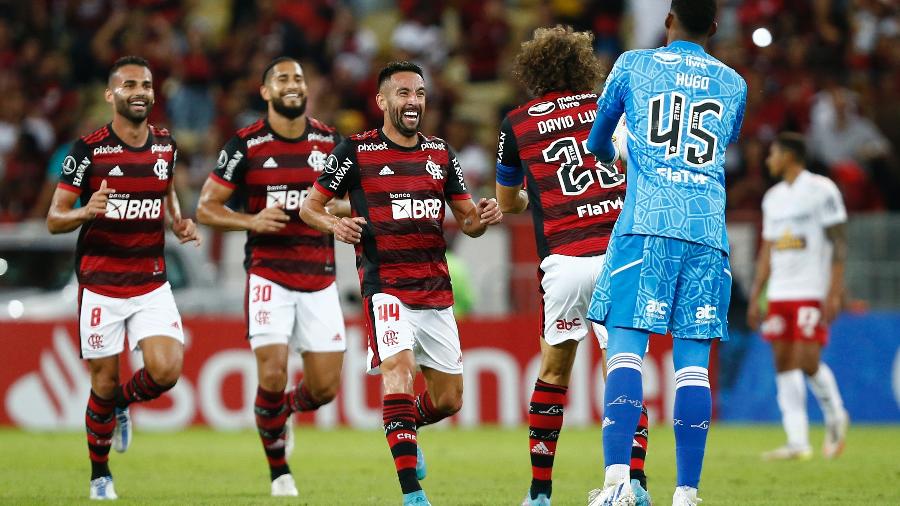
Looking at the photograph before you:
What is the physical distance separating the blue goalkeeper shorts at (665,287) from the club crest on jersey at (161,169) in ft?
13.0

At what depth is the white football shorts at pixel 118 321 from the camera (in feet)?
32.4

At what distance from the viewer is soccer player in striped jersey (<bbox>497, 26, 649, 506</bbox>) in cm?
830

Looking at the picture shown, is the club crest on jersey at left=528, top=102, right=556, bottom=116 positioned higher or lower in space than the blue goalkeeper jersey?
higher

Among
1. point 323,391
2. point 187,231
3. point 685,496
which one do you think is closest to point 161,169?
point 187,231

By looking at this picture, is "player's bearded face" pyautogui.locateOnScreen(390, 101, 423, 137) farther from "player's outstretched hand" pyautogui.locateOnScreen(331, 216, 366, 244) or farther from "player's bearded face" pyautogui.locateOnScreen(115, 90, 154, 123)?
"player's bearded face" pyautogui.locateOnScreen(115, 90, 154, 123)

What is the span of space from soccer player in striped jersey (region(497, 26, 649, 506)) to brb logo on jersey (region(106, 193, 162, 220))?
2.80 metres

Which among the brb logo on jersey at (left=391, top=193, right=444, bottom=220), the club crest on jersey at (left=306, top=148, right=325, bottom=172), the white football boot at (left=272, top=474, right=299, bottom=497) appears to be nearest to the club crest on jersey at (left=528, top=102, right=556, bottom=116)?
the brb logo on jersey at (left=391, top=193, right=444, bottom=220)

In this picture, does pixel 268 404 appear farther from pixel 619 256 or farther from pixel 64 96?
pixel 64 96

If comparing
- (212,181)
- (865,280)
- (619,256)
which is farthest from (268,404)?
(865,280)

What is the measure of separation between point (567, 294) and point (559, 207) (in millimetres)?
524

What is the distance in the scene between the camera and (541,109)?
848 cm

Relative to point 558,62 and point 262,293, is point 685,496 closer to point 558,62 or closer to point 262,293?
point 558,62

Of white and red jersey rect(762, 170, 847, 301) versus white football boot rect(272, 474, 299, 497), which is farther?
white and red jersey rect(762, 170, 847, 301)

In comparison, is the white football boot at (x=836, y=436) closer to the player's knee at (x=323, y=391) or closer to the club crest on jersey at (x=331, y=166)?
the player's knee at (x=323, y=391)
